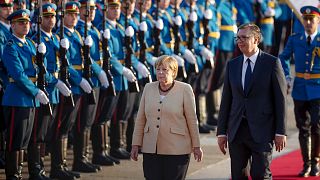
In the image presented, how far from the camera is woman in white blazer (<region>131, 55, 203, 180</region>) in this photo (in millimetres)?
Answer: 8516

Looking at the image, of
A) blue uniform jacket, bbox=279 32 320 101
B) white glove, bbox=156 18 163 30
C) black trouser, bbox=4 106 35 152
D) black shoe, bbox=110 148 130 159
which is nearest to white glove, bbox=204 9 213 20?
white glove, bbox=156 18 163 30

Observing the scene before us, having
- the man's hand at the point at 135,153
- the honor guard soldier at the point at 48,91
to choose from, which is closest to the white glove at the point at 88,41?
the honor guard soldier at the point at 48,91

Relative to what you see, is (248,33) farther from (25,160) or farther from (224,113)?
(25,160)

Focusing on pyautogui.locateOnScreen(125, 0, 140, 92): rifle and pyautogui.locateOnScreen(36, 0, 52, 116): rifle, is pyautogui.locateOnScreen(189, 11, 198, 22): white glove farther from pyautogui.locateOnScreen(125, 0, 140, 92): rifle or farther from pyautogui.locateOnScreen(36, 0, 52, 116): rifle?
pyautogui.locateOnScreen(36, 0, 52, 116): rifle

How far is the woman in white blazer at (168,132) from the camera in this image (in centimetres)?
852

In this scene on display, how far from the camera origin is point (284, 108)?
847 centimetres

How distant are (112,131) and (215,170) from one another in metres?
1.36

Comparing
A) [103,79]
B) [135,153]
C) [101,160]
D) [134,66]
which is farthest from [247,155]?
[134,66]

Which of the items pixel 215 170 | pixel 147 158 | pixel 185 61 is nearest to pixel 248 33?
pixel 147 158

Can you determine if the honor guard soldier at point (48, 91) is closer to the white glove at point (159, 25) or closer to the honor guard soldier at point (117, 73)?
the honor guard soldier at point (117, 73)

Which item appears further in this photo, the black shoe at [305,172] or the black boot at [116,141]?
the black boot at [116,141]

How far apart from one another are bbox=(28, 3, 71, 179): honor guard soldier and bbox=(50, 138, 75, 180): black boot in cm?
26

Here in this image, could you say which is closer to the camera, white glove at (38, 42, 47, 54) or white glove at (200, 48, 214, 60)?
white glove at (38, 42, 47, 54)

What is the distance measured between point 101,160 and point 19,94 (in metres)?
1.96
